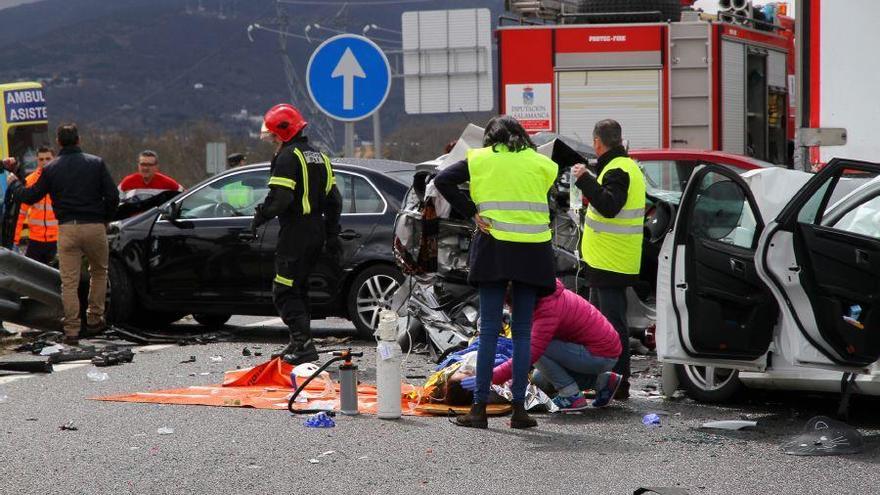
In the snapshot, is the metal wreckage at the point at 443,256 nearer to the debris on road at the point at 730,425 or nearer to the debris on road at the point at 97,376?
the debris on road at the point at 97,376

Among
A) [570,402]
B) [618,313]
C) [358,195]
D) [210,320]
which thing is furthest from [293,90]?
[570,402]

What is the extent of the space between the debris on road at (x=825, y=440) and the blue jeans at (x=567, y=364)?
1.42m

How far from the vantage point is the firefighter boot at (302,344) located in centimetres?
1080

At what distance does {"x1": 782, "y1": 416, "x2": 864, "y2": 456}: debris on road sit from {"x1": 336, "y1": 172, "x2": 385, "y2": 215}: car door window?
18.9ft

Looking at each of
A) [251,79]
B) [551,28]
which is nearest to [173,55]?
[251,79]

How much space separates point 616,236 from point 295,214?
2822 millimetres

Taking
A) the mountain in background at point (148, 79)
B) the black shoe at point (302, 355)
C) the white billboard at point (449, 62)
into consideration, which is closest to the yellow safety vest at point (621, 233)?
the black shoe at point (302, 355)

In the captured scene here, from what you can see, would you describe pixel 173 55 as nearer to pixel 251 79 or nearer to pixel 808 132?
pixel 251 79

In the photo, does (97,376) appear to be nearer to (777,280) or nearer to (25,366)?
(25,366)

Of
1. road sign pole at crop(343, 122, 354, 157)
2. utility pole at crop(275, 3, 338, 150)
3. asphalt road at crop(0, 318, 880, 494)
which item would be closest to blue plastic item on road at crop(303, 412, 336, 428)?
asphalt road at crop(0, 318, 880, 494)

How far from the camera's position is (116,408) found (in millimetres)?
8906

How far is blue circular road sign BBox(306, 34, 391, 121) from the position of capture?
527 inches

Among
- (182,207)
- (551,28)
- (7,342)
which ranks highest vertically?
(551,28)

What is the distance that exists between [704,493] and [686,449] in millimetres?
1159
